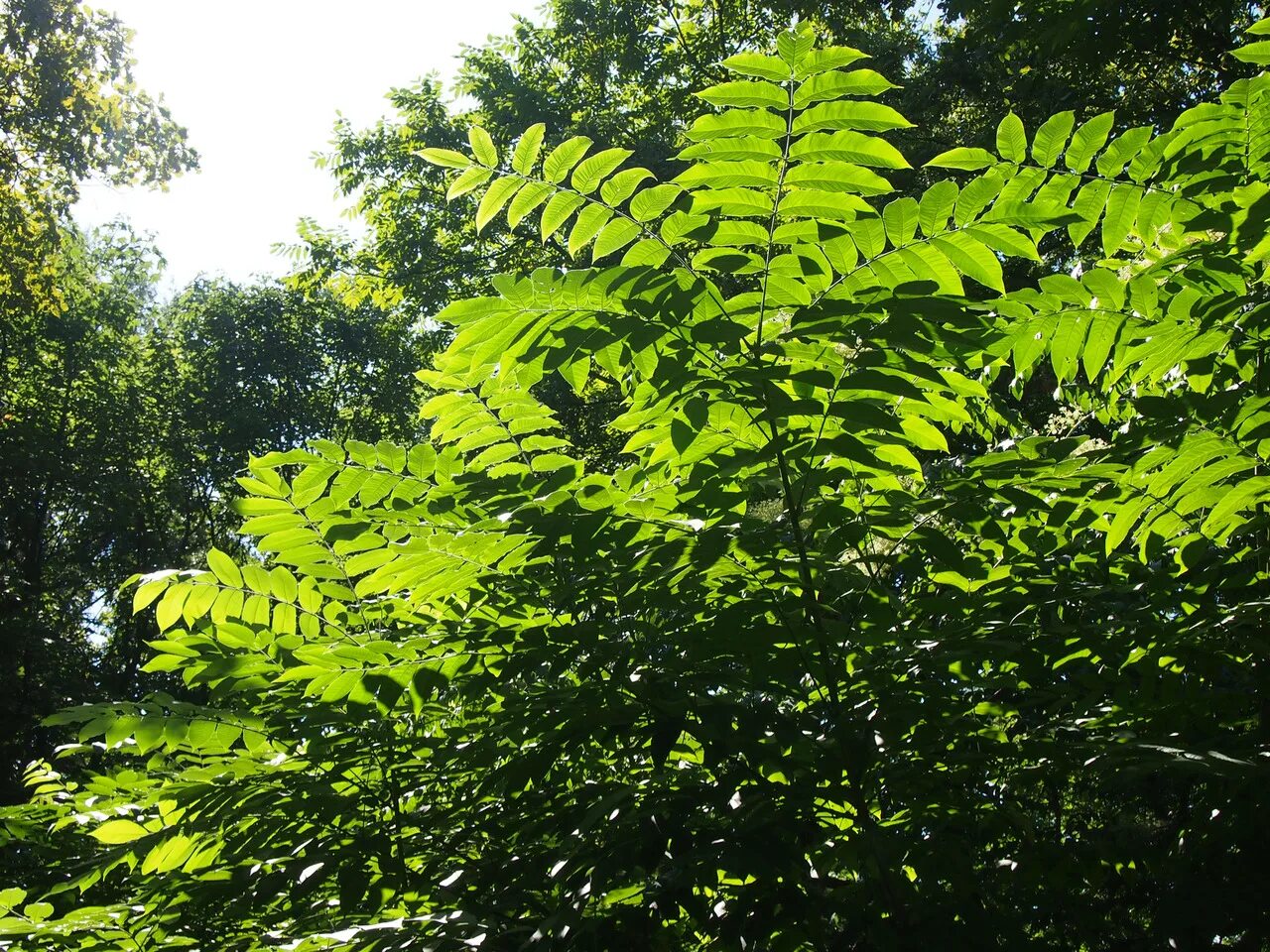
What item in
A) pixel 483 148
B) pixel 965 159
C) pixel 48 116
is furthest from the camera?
pixel 48 116

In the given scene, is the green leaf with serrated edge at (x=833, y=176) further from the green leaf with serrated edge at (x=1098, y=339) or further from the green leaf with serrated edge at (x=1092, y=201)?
the green leaf with serrated edge at (x=1098, y=339)

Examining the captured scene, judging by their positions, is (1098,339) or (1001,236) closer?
(1001,236)

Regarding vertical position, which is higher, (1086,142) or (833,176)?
(1086,142)

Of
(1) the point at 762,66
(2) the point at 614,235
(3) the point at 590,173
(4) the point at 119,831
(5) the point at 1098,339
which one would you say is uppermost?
(1) the point at 762,66

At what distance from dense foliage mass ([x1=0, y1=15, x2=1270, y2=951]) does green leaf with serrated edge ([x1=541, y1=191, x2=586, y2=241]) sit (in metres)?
0.02

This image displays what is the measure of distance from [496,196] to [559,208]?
0.15 metres

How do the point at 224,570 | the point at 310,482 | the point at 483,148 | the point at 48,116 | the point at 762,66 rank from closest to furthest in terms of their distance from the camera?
the point at 762,66 < the point at 483,148 < the point at 310,482 < the point at 224,570 < the point at 48,116

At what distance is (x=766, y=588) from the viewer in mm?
2260

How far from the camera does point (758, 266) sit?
221 cm

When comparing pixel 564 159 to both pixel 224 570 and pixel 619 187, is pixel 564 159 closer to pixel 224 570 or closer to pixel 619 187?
pixel 619 187

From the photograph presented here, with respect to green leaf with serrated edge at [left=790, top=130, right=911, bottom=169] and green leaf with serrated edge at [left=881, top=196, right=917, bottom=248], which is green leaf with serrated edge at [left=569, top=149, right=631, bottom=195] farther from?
green leaf with serrated edge at [left=881, top=196, right=917, bottom=248]

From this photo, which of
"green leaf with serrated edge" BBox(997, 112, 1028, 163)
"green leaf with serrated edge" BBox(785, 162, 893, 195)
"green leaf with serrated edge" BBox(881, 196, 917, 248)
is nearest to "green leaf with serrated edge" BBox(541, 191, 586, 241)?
"green leaf with serrated edge" BBox(785, 162, 893, 195)

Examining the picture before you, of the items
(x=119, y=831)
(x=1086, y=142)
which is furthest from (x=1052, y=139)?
(x=119, y=831)

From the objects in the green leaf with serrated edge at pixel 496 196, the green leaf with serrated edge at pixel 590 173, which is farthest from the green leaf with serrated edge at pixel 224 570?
the green leaf with serrated edge at pixel 590 173
